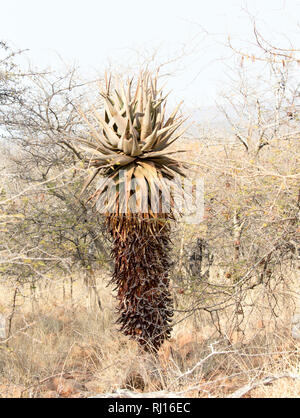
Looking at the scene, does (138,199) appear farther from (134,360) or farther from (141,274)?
(134,360)

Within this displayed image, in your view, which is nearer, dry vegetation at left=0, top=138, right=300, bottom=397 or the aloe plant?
dry vegetation at left=0, top=138, right=300, bottom=397

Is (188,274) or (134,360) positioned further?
(188,274)

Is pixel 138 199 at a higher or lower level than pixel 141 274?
higher

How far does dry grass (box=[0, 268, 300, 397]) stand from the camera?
3.53 meters

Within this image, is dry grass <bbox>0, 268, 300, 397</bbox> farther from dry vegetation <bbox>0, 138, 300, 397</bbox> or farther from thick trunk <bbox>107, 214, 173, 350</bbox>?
thick trunk <bbox>107, 214, 173, 350</bbox>

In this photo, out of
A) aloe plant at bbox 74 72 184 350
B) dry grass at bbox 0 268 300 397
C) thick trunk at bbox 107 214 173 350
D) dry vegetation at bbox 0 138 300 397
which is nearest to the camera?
dry grass at bbox 0 268 300 397

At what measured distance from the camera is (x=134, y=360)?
163 inches

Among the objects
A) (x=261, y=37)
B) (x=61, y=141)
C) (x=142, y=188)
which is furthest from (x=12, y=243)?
(x=261, y=37)

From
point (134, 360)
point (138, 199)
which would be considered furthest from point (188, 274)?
point (138, 199)

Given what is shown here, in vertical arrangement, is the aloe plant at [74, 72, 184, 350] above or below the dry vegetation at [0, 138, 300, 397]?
above

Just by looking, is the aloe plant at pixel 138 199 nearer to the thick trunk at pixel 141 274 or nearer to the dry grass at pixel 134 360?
the thick trunk at pixel 141 274

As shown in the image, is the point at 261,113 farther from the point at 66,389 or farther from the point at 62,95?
the point at 66,389

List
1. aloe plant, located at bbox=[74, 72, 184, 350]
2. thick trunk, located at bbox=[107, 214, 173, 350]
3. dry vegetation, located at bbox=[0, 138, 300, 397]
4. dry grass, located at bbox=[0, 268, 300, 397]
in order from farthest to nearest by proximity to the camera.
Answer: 1. thick trunk, located at bbox=[107, 214, 173, 350]
2. aloe plant, located at bbox=[74, 72, 184, 350]
3. dry vegetation, located at bbox=[0, 138, 300, 397]
4. dry grass, located at bbox=[0, 268, 300, 397]

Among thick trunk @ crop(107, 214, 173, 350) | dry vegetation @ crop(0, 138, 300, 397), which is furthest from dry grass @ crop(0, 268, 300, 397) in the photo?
thick trunk @ crop(107, 214, 173, 350)
